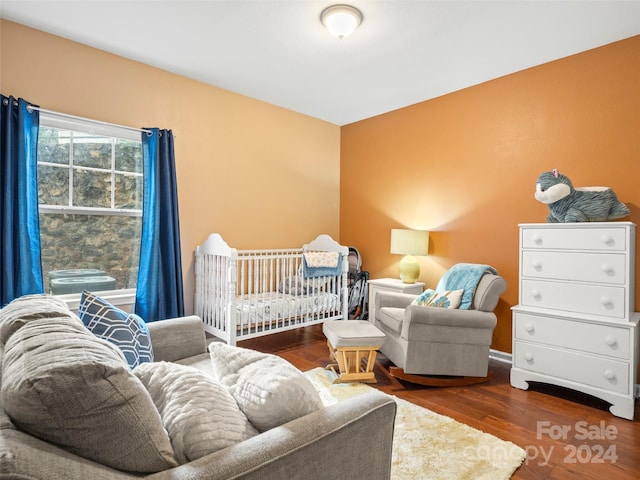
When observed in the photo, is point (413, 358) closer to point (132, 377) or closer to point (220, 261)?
point (220, 261)

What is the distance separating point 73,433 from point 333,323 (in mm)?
2263

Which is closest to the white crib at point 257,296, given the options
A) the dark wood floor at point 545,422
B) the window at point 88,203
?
the dark wood floor at point 545,422

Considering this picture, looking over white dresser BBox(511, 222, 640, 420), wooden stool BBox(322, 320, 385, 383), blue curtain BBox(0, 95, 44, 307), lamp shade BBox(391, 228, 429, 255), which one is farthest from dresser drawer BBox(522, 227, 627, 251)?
blue curtain BBox(0, 95, 44, 307)

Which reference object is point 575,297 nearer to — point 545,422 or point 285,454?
point 545,422

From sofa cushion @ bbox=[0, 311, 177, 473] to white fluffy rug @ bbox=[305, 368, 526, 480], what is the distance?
129 centimetres

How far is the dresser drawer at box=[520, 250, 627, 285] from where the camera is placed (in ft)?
7.51

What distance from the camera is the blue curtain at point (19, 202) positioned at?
2357mm

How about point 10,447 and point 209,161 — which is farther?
point 209,161

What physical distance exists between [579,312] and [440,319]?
2.94 feet

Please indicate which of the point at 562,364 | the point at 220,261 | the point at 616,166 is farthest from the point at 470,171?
the point at 220,261

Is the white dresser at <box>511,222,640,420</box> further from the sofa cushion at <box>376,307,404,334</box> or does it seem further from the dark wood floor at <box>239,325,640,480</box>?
the sofa cushion at <box>376,307,404,334</box>

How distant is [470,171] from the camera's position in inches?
136

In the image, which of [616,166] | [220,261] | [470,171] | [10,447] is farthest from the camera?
[470,171]

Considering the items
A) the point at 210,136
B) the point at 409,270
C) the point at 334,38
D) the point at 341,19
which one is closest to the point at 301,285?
the point at 409,270
